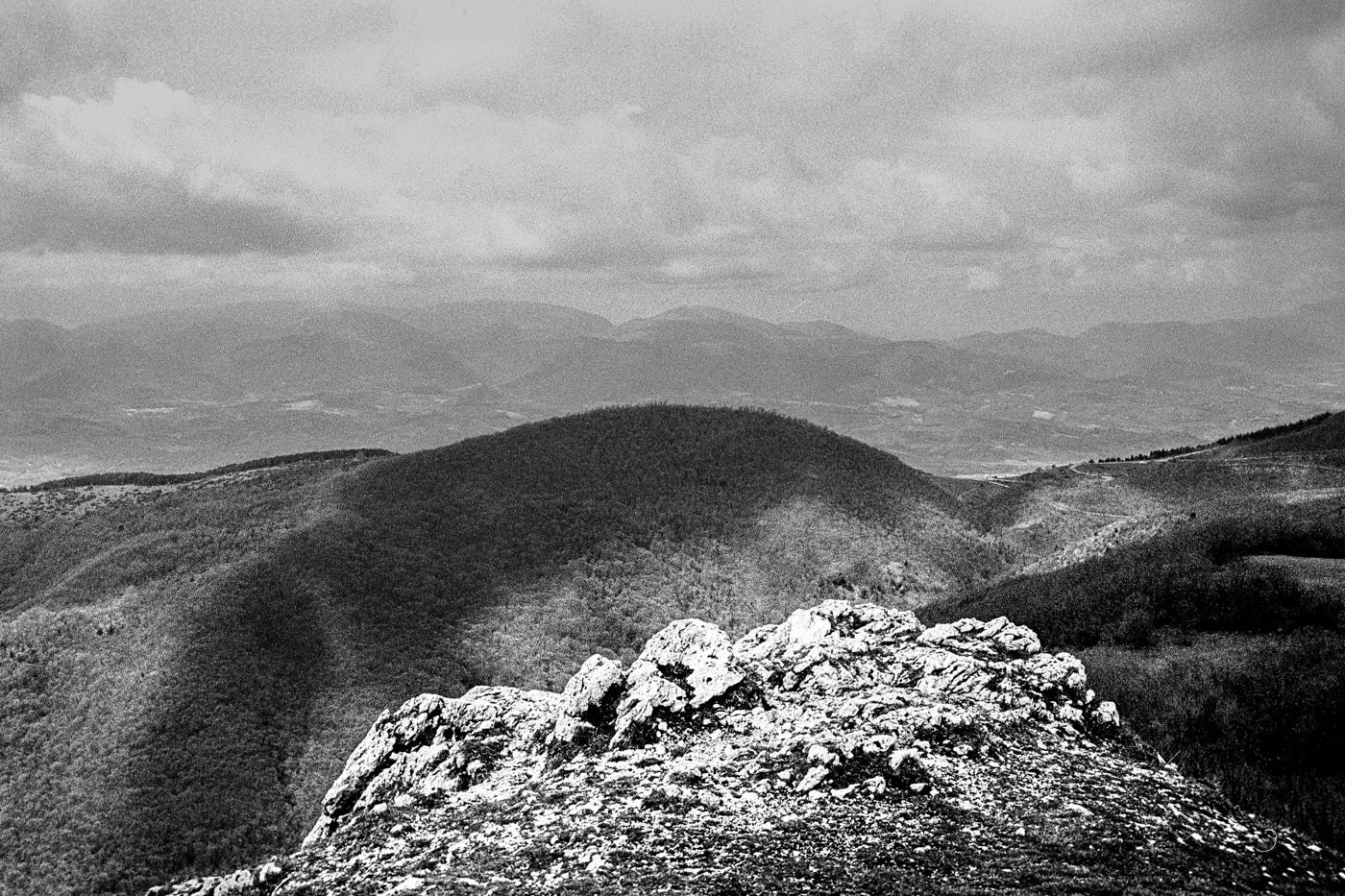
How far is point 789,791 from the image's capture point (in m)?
11.2

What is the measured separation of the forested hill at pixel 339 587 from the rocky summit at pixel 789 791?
1888cm

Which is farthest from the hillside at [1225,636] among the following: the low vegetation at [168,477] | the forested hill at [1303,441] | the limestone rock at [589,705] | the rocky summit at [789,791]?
the low vegetation at [168,477]

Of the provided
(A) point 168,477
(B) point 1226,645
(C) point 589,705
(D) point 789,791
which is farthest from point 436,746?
(A) point 168,477

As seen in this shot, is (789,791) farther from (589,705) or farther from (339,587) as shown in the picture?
(339,587)

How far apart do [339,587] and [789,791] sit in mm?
38433

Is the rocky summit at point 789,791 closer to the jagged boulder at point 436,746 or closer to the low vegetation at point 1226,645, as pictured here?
the jagged boulder at point 436,746

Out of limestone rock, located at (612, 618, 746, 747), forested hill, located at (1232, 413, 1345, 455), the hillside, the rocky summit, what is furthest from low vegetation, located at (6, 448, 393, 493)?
forested hill, located at (1232, 413, 1345, 455)

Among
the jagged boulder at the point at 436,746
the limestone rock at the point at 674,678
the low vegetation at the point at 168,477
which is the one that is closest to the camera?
the limestone rock at the point at 674,678

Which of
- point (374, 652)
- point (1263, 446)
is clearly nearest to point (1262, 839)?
point (374, 652)

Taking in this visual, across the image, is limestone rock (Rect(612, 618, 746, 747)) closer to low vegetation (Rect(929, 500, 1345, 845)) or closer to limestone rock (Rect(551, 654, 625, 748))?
limestone rock (Rect(551, 654, 625, 748))

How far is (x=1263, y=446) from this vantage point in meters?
79.9

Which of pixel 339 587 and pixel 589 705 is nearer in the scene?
pixel 589 705

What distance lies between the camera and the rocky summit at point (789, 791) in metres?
9.19

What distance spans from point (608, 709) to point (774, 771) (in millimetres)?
3934
